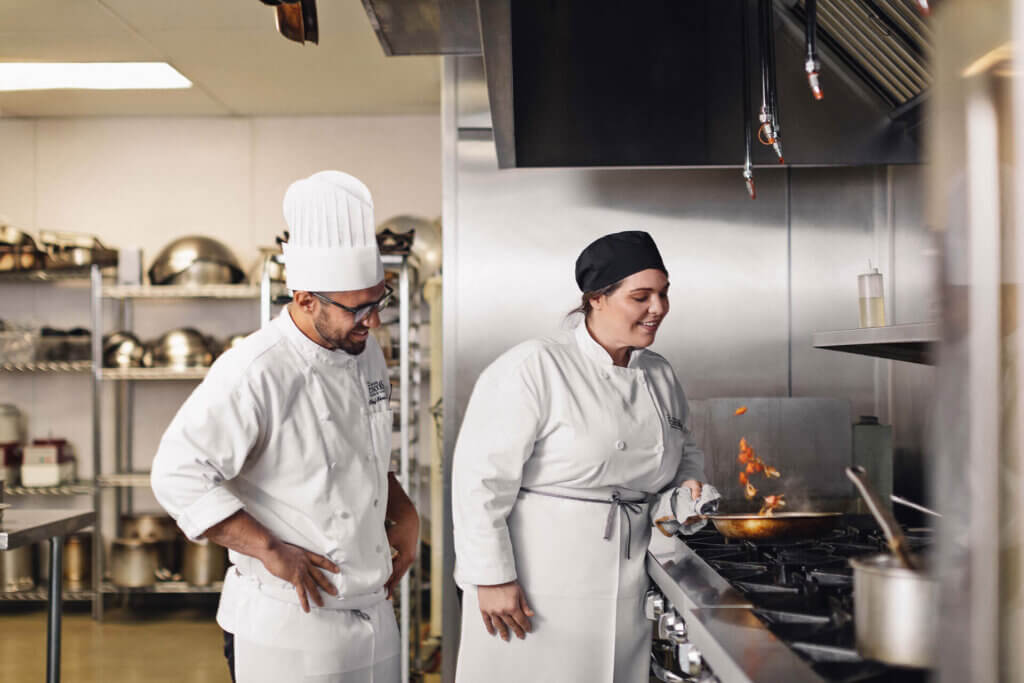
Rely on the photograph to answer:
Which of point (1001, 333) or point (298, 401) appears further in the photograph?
point (298, 401)

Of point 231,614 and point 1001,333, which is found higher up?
point 1001,333

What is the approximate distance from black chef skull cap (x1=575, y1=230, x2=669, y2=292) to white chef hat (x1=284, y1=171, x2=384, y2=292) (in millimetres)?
457

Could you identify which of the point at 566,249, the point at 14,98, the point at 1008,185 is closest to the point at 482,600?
the point at 566,249

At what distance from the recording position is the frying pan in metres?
1.88

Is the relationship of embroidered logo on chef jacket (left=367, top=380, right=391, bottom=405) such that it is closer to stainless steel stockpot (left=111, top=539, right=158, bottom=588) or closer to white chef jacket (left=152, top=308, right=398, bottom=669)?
white chef jacket (left=152, top=308, right=398, bottom=669)

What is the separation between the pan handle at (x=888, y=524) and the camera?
102 cm

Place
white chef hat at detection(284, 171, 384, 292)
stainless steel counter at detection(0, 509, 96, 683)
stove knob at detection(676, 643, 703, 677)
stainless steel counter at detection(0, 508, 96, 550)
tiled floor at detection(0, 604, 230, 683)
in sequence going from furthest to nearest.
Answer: tiled floor at detection(0, 604, 230, 683), stainless steel counter at detection(0, 509, 96, 683), stainless steel counter at detection(0, 508, 96, 550), white chef hat at detection(284, 171, 384, 292), stove knob at detection(676, 643, 703, 677)

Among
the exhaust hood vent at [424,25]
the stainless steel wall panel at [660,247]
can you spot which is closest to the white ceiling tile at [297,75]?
the stainless steel wall panel at [660,247]

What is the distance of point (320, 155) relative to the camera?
541 cm

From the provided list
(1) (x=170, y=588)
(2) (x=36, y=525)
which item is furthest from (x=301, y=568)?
(1) (x=170, y=588)

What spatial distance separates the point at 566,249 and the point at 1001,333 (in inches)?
101

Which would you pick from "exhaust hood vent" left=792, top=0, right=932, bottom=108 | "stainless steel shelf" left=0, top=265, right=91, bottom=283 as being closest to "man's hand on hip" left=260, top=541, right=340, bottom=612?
"exhaust hood vent" left=792, top=0, right=932, bottom=108

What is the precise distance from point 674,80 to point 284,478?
1.53 meters

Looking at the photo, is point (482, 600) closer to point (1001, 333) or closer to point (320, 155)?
point (1001, 333)
